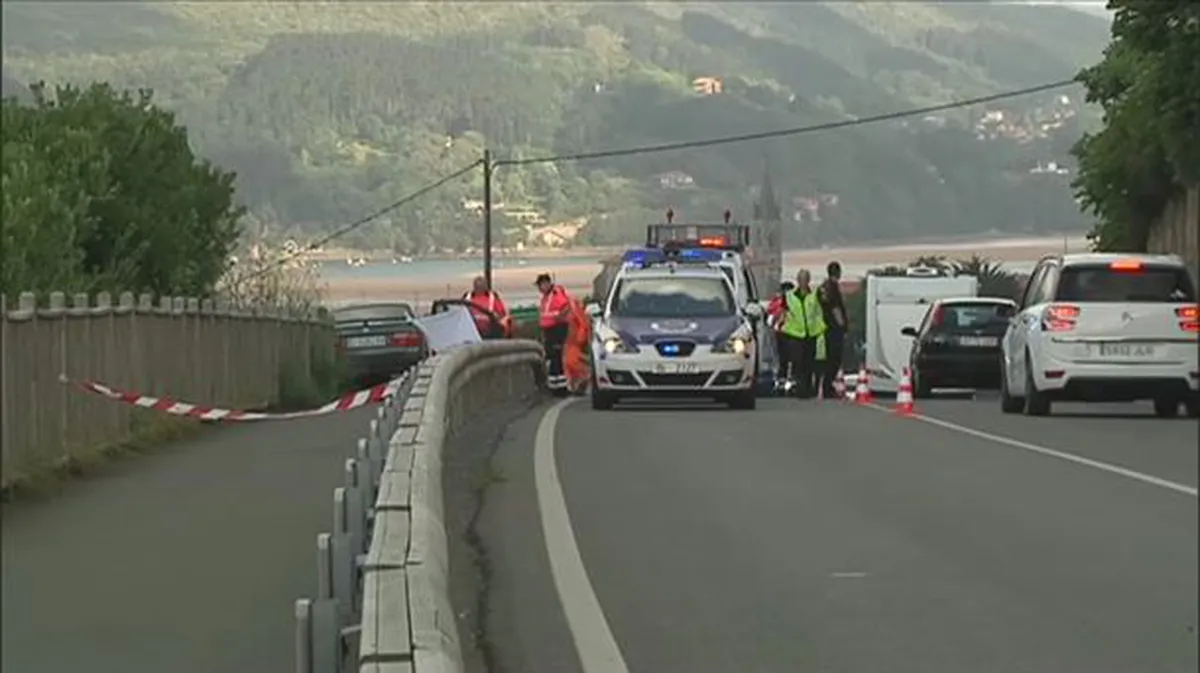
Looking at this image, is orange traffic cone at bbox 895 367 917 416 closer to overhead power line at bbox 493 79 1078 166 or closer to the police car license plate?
the police car license plate

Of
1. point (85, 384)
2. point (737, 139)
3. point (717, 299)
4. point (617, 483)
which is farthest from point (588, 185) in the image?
point (85, 384)

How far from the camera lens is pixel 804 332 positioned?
30719mm

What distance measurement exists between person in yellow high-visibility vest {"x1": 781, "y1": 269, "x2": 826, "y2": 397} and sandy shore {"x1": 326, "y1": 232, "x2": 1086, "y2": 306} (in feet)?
65.4

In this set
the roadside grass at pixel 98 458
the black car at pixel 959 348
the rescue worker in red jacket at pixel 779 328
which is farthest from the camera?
the black car at pixel 959 348

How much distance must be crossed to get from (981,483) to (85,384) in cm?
783

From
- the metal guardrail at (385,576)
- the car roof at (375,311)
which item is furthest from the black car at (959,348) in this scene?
the metal guardrail at (385,576)

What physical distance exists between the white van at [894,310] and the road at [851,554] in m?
25.2

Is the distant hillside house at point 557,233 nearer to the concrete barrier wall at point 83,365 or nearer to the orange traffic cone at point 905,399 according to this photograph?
the orange traffic cone at point 905,399

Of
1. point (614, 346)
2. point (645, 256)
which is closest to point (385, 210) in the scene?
point (645, 256)

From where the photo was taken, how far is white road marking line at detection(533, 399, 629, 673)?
30.7 feet

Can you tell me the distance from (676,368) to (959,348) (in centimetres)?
872

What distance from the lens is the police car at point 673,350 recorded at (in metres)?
26.8

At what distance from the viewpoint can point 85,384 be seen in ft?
28.1

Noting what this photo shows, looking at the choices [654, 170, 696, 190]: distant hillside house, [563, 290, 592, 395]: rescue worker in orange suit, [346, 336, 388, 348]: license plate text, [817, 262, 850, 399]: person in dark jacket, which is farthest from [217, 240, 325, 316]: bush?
[654, 170, 696, 190]: distant hillside house
